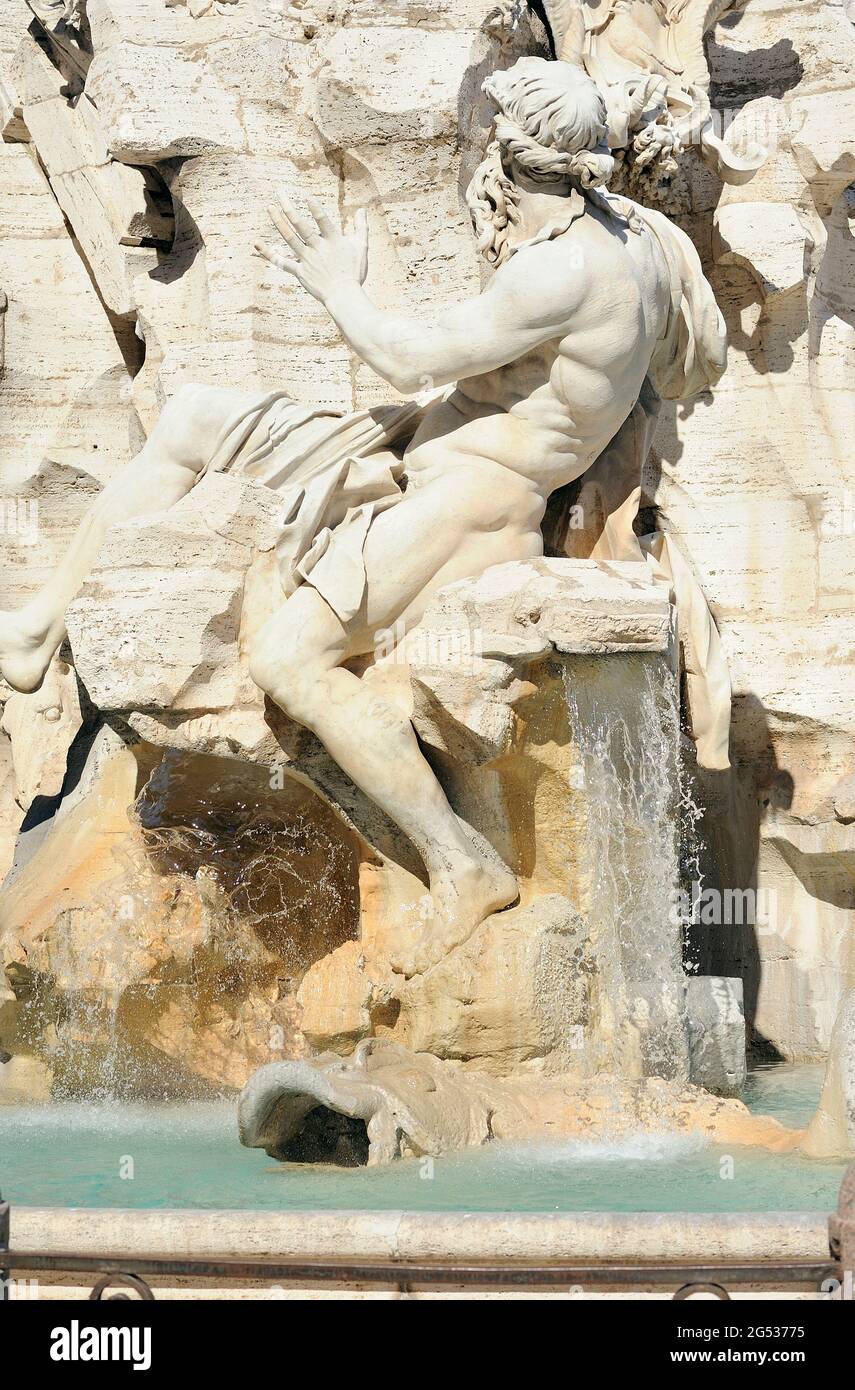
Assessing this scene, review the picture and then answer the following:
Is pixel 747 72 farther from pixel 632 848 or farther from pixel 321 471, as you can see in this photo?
pixel 632 848

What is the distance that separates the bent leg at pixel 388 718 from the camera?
6.72 meters

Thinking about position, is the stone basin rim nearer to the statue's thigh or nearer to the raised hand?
the statue's thigh

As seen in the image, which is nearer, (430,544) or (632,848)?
(430,544)

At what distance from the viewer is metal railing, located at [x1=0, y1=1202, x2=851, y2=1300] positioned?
427 centimetres

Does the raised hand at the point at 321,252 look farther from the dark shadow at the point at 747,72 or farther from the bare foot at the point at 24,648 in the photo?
the dark shadow at the point at 747,72

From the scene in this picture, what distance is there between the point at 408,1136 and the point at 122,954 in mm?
1353

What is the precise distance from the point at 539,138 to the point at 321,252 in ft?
2.70

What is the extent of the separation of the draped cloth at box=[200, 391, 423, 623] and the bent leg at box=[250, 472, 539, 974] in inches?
3.0

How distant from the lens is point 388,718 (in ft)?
22.1

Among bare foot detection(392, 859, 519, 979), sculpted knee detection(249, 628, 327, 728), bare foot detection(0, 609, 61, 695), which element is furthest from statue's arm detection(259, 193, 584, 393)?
bare foot detection(392, 859, 519, 979)

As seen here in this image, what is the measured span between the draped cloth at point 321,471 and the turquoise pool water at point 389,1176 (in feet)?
5.78

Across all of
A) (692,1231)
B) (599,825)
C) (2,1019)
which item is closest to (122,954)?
(2,1019)

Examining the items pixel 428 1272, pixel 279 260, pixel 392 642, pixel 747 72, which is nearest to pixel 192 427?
pixel 279 260

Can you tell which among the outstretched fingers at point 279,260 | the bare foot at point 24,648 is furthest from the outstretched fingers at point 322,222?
the bare foot at point 24,648
